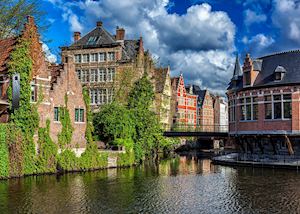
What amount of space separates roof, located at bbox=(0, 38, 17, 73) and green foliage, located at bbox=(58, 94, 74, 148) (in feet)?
18.3

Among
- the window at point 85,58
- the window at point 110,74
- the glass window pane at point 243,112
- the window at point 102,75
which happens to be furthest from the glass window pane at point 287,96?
the window at point 85,58

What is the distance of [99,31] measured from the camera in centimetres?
5547

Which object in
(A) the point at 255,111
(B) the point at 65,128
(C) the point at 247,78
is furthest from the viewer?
(C) the point at 247,78

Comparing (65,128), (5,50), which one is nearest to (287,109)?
(65,128)

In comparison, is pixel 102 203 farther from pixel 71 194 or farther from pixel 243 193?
pixel 243 193

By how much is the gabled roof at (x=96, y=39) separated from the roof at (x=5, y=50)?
21.9m

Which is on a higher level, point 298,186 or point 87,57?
point 87,57

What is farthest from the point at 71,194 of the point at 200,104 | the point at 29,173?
the point at 200,104

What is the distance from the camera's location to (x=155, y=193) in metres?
21.9

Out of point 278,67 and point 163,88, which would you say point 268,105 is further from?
point 163,88

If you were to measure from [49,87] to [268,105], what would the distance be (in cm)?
1886

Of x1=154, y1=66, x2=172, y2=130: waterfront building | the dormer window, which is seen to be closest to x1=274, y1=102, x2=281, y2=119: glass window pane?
the dormer window

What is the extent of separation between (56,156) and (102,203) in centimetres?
1296

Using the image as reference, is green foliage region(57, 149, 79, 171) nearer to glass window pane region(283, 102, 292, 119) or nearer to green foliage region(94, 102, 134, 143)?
green foliage region(94, 102, 134, 143)
